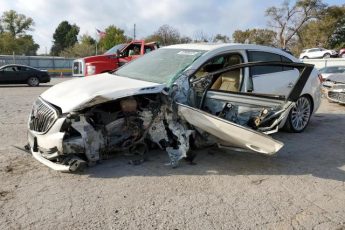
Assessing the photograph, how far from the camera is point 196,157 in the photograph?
557cm

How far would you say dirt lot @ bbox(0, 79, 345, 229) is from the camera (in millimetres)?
3611

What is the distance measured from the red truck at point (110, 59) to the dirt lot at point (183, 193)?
8448 millimetres

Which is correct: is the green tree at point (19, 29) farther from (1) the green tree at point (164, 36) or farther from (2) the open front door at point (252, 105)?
(2) the open front door at point (252, 105)

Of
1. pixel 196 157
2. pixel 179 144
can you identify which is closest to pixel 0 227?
pixel 179 144

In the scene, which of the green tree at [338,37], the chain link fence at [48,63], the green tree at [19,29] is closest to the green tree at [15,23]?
the green tree at [19,29]

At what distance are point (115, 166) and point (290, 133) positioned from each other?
3.71m

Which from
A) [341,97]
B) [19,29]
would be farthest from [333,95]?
[19,29]

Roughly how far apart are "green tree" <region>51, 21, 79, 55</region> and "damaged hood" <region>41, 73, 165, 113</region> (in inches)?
3342

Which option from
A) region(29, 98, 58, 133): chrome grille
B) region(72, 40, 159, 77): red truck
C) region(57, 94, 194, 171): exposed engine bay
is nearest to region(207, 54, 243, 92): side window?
region(57, 94, 194, 171): exposed engine bay

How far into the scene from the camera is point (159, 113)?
5.25m

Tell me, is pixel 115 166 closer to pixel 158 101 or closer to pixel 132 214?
pixel 158 101

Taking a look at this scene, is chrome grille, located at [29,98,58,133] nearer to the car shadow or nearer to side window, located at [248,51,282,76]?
the car shadow

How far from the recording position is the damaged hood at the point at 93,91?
4.68 meters

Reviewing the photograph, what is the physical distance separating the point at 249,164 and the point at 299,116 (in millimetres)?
2483
